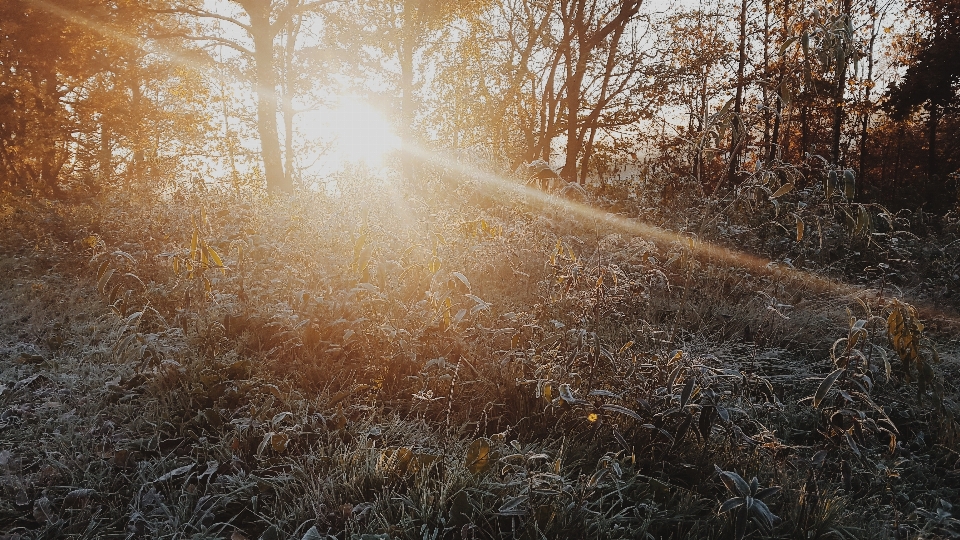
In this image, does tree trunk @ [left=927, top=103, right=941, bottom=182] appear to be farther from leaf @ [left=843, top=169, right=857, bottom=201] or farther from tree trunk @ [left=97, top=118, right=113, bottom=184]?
tree trunk @ [left=97, top=118, right=113, bottom=184]

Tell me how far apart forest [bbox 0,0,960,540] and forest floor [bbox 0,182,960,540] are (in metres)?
0.02

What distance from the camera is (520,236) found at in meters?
5.01

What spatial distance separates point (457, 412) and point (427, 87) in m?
12.2

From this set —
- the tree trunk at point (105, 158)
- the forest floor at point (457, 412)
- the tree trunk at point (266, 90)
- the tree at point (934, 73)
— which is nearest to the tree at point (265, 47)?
the tree trunk at point (266, 90)

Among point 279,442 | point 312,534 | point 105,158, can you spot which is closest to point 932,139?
point 279,442

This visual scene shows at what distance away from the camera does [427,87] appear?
1383 centimetres

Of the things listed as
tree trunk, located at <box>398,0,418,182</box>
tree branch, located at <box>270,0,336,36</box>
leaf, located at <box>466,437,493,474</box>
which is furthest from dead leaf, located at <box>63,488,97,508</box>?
tree branch, located at <box>270,0,336,36</box>

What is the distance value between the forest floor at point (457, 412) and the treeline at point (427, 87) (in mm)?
1430

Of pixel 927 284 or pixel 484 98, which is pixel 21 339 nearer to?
pixel 927 284

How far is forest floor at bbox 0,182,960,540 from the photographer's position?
7.14 feet

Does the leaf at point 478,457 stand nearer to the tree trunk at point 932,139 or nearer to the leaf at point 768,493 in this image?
the leaf at point 768,493

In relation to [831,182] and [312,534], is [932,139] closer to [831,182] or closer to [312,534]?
[831,182]

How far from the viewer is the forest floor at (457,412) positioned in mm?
2178

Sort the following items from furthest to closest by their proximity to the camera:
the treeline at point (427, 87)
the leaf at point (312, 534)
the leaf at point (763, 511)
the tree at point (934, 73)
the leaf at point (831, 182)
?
the tree at point (934, 73) < the treeline at point (427, 87) < the leaf at point (831, 182) < the leaf at point (312, 534) < the leaf at point (763, 511)
